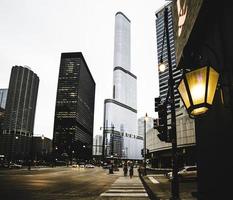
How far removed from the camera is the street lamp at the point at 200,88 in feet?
10.9

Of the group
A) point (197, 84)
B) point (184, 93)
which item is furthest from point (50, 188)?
point (197, 84)

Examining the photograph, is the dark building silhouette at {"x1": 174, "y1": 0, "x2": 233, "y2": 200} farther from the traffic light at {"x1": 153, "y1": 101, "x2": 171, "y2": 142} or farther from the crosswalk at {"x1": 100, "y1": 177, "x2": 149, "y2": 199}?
the crosswalk at {"x1": 100, "y1": 177, "x2": 149, "y2": 199}

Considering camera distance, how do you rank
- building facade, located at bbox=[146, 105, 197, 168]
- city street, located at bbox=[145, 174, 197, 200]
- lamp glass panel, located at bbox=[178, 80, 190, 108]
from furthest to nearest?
building facade, located at bbox=[146, 105, 197, 168]
city street, located at bbox=[145, 174, 197, 200]
lamp glass panel, located at bbox=[178, 80, 190, 108]

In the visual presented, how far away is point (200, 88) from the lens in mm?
3352

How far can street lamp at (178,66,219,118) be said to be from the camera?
10.9ft

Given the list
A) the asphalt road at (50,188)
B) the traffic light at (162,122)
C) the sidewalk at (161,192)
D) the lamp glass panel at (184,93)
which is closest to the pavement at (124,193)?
the sidewalk at (161,192)

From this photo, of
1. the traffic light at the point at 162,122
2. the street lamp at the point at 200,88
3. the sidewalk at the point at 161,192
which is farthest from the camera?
the sidewalk at the point at 161,192

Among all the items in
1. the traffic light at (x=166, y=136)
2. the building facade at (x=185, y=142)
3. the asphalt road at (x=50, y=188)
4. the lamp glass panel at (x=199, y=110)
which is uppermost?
the building facade at (x=185, y=142)

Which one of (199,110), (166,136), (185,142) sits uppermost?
(185,142)

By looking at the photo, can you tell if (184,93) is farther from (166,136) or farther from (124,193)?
(124,193)

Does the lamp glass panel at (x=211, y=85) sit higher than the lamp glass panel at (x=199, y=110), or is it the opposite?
the lamp glass panel at (x=211, y=85)

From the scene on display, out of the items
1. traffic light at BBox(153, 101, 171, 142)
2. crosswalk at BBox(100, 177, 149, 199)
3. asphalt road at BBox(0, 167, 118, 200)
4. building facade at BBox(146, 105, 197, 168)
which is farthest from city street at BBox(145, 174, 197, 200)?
building facade at BBox(146, 105, 197, 168)

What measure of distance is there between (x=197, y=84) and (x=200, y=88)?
85 millimetres

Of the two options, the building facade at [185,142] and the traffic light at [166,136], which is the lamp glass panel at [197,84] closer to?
the traffic light at [166,136]
